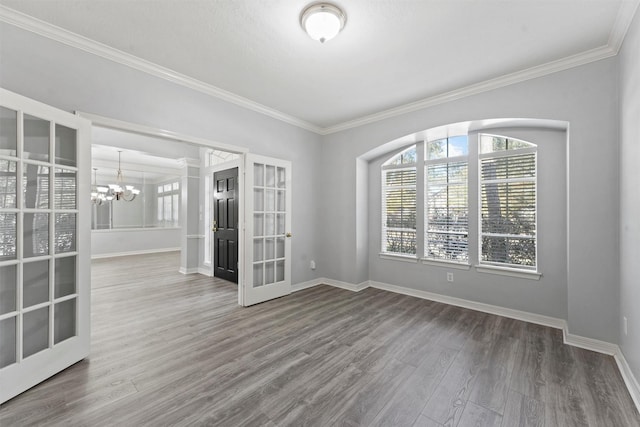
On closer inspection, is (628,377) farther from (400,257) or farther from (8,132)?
(8,132)

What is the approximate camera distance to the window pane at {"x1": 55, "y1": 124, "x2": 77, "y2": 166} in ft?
7.34

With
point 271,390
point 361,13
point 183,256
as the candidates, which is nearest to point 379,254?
point 271,390

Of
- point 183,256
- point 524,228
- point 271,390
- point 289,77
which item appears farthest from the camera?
point 183,256

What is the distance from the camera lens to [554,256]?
3.20m

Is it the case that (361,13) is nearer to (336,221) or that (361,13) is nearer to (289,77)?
(289,77)

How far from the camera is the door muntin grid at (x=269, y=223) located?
13.3ft

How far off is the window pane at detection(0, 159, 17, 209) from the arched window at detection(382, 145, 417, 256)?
442cm

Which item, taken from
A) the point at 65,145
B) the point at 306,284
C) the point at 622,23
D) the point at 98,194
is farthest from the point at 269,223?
the point at 98,194

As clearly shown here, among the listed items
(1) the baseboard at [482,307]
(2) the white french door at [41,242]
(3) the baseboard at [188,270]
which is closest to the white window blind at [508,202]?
(1) the baseboard at [482,307]

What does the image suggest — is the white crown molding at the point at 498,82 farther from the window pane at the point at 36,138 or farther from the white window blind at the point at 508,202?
the window pane at the point at 36,138

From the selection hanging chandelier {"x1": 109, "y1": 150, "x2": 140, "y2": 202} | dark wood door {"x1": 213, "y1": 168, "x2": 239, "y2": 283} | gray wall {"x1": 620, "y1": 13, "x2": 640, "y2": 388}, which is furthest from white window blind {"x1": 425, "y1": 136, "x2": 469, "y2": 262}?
hanging chandelier {"x1": 109, "y1": 150, "x2": 140, "y2": 202}

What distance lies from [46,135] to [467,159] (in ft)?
15.4

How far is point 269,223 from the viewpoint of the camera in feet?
13.9

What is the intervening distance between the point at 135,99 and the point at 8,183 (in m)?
1.37
